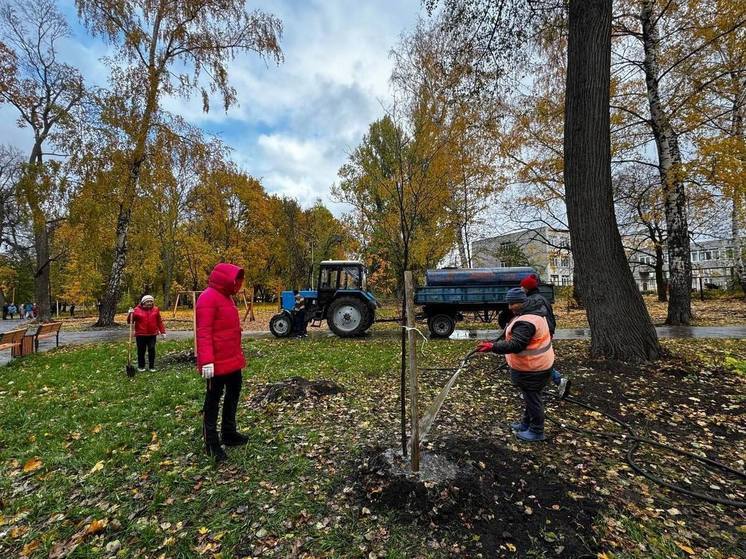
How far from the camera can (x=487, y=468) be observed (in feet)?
9.76

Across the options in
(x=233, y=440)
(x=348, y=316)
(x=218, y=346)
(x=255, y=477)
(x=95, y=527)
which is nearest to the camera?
(x=95, y=527)

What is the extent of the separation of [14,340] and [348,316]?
7797 mm

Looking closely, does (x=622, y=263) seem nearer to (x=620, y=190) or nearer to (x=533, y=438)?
(x=533, y=438)

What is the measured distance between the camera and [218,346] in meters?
3.36

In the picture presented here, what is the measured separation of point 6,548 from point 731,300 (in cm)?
2516

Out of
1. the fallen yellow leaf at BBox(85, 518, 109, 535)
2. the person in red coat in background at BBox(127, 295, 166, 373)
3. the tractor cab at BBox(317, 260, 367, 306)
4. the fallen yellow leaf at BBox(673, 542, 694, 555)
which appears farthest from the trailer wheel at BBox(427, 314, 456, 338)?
the fallen yellow leaf at BBox(85, 518, 109, 535)

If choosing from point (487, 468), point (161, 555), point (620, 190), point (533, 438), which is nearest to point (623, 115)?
point (620, 190)

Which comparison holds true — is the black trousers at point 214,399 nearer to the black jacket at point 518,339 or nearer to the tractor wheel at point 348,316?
the black jacket at point 518,339

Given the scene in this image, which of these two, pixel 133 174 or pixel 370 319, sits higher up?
pixel 133 174

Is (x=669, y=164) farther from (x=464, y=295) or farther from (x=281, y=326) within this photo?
(x=281, y=326)

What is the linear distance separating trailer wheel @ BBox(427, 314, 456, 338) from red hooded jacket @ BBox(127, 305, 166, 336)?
23.3ft

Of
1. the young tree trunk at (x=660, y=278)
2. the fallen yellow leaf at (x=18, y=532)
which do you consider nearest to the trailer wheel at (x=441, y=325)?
the fallen yellow leaf at (x=18, y=532)

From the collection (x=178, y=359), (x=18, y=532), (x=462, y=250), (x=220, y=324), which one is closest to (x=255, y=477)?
(x=220, y=324)

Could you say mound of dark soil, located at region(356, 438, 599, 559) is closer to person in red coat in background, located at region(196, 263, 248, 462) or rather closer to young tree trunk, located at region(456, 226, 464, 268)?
person in red coat in background, located at region(196, 263, 248, 462)
